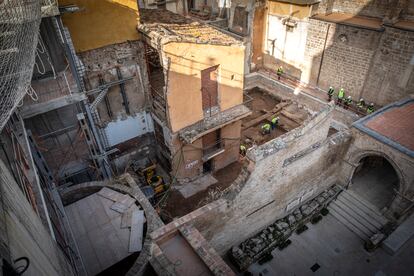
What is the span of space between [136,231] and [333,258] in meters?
10.5

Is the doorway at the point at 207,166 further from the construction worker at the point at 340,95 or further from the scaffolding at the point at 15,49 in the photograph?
the scaffolding at the point at 15,49

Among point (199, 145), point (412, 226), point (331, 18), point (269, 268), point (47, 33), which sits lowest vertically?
point (269, 268)

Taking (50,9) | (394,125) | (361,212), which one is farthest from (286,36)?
(50,9)

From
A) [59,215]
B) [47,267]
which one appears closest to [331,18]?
[59,215]

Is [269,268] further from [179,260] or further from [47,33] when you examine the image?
[47,33]

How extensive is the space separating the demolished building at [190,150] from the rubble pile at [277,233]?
0.08 m

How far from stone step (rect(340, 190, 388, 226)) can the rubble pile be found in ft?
2.10

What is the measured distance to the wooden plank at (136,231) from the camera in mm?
11641

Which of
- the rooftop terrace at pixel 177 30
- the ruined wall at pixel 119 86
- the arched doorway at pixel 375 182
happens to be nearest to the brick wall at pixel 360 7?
the arched doorway at pixel 375 182

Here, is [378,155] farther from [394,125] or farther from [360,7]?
[360,7]

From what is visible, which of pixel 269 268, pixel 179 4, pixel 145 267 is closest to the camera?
pixel 145 267

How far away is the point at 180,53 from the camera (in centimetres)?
1401

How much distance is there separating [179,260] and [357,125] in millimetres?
12113

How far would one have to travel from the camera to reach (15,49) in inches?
325
